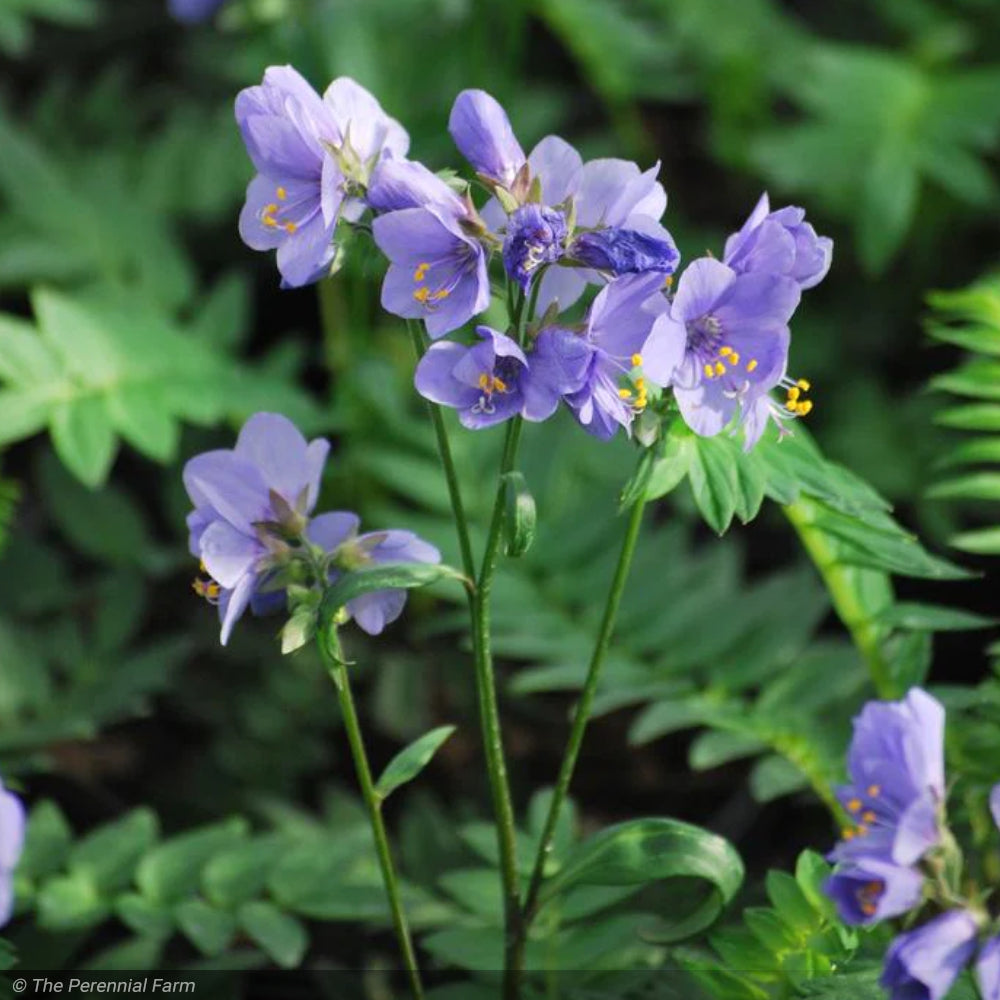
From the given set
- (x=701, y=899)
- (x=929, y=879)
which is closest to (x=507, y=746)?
(x=701, y=899)

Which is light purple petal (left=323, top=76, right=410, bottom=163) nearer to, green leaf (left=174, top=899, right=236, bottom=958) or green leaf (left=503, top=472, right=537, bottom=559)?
green leaf (left=503, top=472, right=537, bottom=559)

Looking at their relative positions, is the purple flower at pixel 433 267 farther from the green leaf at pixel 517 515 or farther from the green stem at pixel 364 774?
the green stem at pixel 364 774

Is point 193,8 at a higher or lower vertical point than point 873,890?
higher

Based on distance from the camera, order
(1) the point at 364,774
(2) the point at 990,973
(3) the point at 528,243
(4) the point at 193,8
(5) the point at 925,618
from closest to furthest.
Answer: (2) the point at 990,973 → (3) the point at 528,243 → (1) the point at 364,774 → (5) the point at 925,618 → (4) the point at 193,8

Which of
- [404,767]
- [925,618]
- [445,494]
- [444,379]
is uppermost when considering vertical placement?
[444,379]

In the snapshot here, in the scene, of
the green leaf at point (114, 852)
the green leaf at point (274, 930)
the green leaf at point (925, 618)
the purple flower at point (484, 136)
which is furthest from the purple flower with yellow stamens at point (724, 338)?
the green leaf at point (114, 852)

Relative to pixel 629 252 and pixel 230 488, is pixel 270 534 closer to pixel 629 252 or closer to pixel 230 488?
pixel 230 488

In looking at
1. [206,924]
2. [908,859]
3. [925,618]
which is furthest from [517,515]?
[206,924]
